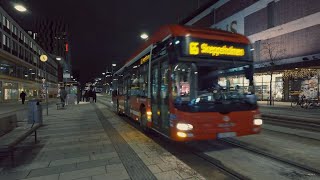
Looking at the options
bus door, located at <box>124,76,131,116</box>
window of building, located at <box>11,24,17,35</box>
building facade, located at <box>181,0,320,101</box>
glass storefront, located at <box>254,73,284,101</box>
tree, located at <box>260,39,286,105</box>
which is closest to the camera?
bus door, located at <box>124,76,131,116</box>

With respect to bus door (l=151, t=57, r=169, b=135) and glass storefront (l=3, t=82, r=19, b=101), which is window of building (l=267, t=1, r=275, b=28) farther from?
glass storefront (l=3, t=82, r=19, b=101)

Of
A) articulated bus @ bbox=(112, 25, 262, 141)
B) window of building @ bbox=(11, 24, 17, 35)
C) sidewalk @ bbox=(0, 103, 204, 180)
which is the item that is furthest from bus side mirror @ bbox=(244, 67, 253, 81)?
window of building @ bbox=(11, 24, 17, 35)

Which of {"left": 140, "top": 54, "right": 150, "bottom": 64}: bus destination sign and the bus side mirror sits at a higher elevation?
{"left": 140, "top": 54, "right": 150, "bottom": 64}: bus destination sign

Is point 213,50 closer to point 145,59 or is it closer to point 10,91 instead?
point 145,59

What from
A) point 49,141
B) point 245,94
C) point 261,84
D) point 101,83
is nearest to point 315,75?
point 261,84

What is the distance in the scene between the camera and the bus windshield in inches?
289

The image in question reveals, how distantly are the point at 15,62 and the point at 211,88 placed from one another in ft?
170

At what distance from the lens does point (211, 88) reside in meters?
7.52

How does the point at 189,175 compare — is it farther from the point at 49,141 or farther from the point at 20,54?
the point at 20,54

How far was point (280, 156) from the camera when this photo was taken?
7379 mm

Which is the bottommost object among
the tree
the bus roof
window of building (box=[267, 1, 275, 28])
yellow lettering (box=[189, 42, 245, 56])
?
yellow lettering (box=[189, 42, 245, 56])

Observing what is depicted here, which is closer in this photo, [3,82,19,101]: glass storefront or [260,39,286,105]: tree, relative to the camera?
[260,39,286,105]: tree

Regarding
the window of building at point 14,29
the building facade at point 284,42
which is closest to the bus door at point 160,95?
the building facade at point 284,42

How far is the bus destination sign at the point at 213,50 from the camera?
24.7ft
